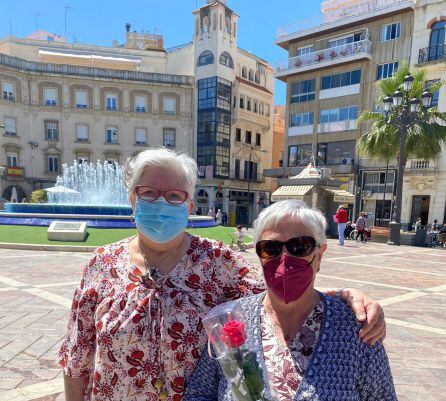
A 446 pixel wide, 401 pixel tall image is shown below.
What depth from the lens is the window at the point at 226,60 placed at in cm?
3788

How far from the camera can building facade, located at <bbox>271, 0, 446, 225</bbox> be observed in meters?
27.3

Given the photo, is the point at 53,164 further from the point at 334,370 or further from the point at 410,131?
the point at 334,370

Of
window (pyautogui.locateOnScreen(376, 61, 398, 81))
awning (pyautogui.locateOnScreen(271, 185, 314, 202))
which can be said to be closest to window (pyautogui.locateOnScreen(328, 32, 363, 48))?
window (pyautogui.locateOnScreen(376, 61, 398, 81))

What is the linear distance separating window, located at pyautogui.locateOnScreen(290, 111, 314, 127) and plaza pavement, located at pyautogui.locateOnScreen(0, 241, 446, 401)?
23.8 metres

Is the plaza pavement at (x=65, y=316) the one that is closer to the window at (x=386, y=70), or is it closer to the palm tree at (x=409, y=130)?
the palm tree at (x=409, y=130)

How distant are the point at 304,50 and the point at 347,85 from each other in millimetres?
5977

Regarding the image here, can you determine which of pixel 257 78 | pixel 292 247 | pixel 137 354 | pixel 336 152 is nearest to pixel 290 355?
pixel 292 247

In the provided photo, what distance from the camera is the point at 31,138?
36656 mm

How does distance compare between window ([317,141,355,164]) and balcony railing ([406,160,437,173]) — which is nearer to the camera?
balcony railing ([406,160,437,173])

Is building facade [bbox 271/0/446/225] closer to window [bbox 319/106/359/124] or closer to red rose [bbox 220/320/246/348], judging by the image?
window [bbox 319/106/359/124]

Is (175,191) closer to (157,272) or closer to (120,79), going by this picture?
(157,272)

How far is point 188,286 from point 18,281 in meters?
6.55

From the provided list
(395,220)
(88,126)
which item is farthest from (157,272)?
(88,126)

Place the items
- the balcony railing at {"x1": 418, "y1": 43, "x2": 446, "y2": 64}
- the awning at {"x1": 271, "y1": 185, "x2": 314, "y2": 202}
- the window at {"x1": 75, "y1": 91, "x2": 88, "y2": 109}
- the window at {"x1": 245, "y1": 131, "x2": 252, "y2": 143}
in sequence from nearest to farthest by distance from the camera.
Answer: the awning at {"x1": 271, "y1": 185, "x2": 314, "y2": 202}
the balcony railing at {"x1": 418, "y1": 43, "x2": 446, "y2": 64}
the window at {"x1": 75, "y1": 91, "x2": 88, "y2": 109}
the window at {"x1": 245, "y1": 131, "x2": 252, "y2": 143}
